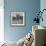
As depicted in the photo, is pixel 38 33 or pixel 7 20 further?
pixel 7 20

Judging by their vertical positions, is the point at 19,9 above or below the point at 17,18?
above

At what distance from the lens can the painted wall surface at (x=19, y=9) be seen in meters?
5.31

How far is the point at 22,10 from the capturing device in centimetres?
533

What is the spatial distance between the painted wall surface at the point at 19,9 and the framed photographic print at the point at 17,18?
0.12 m

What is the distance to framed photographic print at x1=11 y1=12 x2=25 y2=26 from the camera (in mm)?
5340

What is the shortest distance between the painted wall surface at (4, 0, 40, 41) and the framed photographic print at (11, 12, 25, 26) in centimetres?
12

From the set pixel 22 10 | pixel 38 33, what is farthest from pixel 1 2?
pixel 38 33

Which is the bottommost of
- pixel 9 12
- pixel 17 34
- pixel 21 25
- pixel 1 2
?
pixel 17 34

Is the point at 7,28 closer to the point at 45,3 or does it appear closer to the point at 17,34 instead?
the point at 17,34

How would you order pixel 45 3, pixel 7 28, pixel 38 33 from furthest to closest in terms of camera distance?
1. pixel 7 28
2. pixel 45 3
3. pixel 38 33

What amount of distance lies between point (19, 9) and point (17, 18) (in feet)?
1.19

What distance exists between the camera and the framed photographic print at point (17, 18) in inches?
210

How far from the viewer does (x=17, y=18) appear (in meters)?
5.37

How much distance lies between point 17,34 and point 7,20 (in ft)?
2.21
